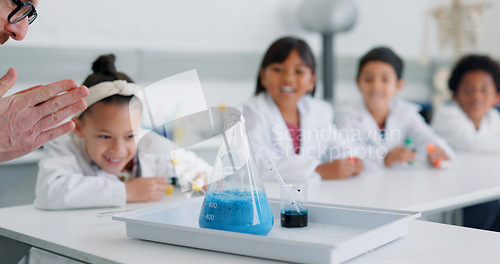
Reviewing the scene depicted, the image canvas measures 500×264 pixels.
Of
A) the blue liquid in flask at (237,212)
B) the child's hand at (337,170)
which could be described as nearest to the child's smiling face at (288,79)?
the child's hand at (337,170)

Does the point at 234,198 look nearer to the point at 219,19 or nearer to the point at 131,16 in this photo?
the point at 131,16

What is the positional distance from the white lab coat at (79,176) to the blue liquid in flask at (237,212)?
305 millimetres

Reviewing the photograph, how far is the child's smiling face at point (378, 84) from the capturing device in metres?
2.60

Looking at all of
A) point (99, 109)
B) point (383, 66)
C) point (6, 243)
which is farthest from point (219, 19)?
point (6, 243)

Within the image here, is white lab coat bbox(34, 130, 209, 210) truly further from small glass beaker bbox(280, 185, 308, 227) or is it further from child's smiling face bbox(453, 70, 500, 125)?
child's smiling face bbox(453, 70, 500, 125)

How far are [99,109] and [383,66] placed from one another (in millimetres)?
1474

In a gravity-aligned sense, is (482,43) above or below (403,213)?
above

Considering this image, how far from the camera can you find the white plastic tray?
Result: 95 centimetres

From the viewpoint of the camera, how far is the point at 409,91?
4.95 metres

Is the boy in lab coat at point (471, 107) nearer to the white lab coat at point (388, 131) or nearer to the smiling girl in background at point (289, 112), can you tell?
the white lab coat at point (388, 131)

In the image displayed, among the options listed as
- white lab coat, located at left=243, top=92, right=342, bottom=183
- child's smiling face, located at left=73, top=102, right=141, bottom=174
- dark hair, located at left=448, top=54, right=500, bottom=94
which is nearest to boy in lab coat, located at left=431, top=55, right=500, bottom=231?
dark hair, located at left=448, top=54, right=500, bottom=94

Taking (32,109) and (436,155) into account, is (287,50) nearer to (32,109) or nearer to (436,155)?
(436,155)

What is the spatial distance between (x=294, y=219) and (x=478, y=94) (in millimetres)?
2271

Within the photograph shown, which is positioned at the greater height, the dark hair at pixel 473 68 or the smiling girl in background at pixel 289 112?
the dark hair at pixel 473 68
